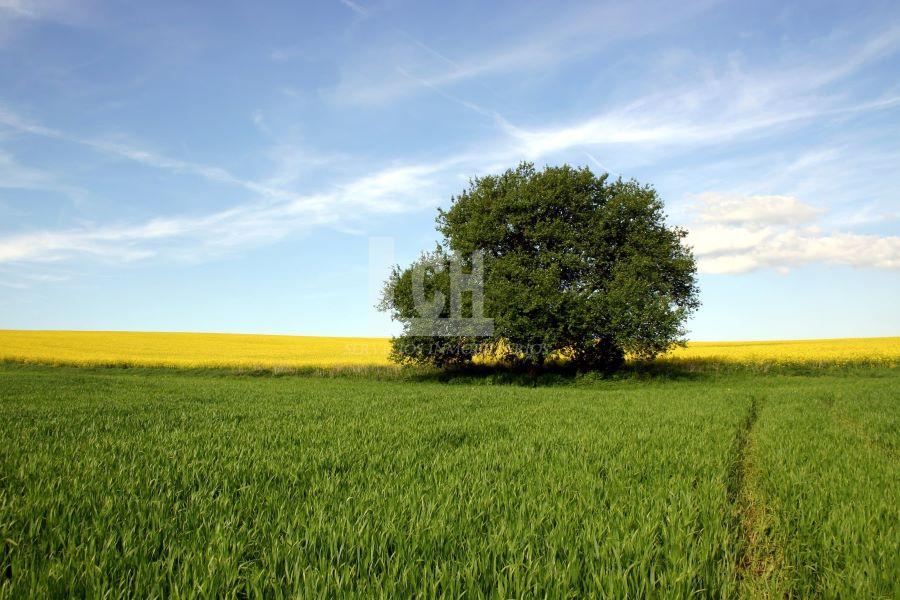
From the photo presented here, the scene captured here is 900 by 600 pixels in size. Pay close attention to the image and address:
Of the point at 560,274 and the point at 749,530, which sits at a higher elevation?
the point at 560,274

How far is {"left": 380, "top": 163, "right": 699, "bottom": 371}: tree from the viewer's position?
2820 cm

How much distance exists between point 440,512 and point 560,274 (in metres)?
26.2

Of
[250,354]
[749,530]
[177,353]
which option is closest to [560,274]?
[749,530]

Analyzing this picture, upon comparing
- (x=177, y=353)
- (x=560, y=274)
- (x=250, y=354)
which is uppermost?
(x=560, y=274)

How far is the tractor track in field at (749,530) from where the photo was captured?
381cm

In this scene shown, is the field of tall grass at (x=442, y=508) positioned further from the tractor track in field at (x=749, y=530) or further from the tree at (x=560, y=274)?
the tree at (x=560, y=274)

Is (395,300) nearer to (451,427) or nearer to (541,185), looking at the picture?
(541,185)

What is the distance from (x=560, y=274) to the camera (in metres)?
29.3

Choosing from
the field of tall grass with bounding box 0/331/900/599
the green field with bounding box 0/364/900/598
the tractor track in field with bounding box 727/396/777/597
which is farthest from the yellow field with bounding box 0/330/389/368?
the tractor track in field with bounding box 727/396/777/597

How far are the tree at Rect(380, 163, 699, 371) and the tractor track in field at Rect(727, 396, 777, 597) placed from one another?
19793 mm

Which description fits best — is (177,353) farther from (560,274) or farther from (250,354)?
(560,274)

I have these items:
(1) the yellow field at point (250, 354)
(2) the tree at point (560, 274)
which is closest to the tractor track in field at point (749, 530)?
(2) the tree at point (560, 274)

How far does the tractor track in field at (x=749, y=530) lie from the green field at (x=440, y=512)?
0.02 m

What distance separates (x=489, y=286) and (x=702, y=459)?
2282 centimetres
